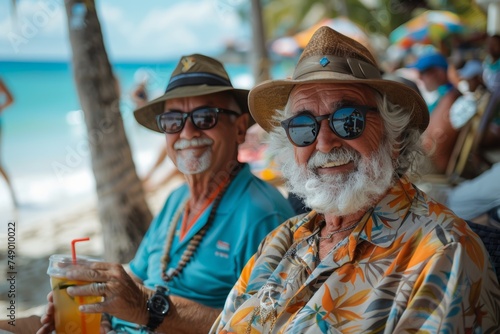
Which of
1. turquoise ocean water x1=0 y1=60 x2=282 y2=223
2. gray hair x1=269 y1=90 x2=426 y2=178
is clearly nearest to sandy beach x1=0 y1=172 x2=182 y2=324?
turquoise ocean water x1=0 y1=60 x2=282 y2=223

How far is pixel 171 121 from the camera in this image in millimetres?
2650

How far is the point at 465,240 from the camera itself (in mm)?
1521

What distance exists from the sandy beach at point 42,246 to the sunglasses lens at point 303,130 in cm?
127

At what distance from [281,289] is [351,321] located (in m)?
0.34

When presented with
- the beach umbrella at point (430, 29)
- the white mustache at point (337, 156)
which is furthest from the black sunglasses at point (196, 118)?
the beach umbrella at point (430, 29)

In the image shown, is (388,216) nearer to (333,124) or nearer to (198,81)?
(333,124)

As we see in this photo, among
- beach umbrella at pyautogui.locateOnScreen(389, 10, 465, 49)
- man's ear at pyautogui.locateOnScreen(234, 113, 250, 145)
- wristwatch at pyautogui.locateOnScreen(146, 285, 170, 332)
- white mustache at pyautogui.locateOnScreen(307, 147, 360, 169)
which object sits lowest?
wristwatch at pyautogui.locateOnScreen(146, 285, 170, 332)

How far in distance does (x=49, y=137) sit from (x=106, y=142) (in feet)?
77.5

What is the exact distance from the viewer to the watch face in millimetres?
2279

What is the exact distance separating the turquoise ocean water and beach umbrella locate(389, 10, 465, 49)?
4644mm

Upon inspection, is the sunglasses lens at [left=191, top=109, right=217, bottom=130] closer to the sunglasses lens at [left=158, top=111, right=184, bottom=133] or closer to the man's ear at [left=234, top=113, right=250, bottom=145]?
the sunglasses lens at [left=158, top=111, right=184, bottom=133]

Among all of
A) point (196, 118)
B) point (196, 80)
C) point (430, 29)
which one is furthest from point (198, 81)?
point (430, 29)

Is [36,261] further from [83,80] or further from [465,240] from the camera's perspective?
[465,240]

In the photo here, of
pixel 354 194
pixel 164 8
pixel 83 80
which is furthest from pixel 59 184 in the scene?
pixel 164 8
